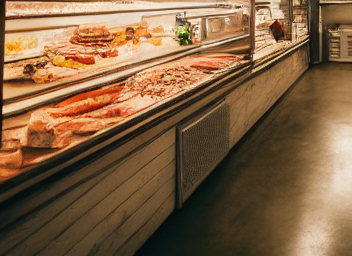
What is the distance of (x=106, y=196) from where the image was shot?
2.23 meters

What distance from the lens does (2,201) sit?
59.7 inches

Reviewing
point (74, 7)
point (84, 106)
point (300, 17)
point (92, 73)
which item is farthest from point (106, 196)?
point (300, 17)

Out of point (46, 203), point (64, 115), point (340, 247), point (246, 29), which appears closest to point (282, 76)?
point (246, 29)

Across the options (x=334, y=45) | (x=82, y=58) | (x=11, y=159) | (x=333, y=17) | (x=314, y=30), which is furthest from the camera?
(x=333, y=17)

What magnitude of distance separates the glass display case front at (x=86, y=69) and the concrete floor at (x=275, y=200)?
86 centimetres

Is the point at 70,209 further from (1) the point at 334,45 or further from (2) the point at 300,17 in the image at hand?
(1) the point at 334,45

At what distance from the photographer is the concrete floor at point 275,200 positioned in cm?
263

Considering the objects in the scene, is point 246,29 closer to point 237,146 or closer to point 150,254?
point 237,146

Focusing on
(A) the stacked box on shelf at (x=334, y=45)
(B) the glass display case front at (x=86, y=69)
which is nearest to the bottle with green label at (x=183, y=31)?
(B) the glass display case front at (x=86, y=69)

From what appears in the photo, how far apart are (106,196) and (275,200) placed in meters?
1.52

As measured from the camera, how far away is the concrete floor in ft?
8.64

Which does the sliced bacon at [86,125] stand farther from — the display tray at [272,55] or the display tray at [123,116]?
the display tray at [272,55]

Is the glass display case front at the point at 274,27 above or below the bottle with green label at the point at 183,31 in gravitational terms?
above

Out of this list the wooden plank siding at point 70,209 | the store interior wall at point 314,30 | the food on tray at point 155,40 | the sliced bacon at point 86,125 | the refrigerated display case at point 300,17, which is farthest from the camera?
the store interior wall at point 314,30
